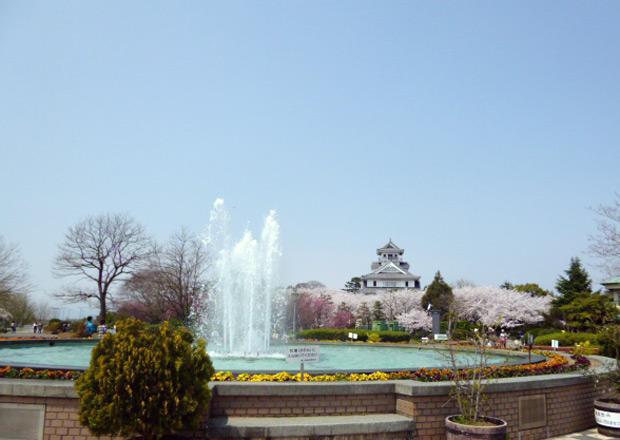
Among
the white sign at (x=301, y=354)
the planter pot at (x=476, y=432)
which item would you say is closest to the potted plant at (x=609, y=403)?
the planter pot at (x=476, y=432)

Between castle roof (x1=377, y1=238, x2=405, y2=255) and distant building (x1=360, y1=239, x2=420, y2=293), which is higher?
castle roof (x1=377, y1=238, x2=405, y2=255)

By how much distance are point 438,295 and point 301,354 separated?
49.0 m

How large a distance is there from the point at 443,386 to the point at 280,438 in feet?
9.13

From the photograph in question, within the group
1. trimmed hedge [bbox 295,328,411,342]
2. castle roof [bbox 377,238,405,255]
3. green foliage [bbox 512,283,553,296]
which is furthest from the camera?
castle roof [bbox 377,238,405,255]

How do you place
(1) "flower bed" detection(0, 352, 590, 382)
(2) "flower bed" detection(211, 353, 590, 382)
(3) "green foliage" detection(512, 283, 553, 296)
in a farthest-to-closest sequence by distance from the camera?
(3) "green foliage" detection(512, 283, 553, 296)
(2) "flower bed" detection(211, 353, 590, 382)
(1) "flower bed" detection(0, 352, 590, 382)

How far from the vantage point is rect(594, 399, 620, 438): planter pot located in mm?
9242

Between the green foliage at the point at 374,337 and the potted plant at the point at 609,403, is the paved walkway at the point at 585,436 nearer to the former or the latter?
the potted plant at the point at 609,403

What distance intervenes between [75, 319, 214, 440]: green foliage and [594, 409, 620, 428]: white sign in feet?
25.7

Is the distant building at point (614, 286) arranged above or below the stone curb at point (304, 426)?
above

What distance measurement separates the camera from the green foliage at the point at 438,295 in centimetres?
5338

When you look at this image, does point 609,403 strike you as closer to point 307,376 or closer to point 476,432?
point 476,432

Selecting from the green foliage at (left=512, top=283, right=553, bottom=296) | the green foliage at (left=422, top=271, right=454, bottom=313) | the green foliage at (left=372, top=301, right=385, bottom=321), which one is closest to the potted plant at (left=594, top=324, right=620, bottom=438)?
the green foliage at (left=422, top=271, right=454, bottom=313)

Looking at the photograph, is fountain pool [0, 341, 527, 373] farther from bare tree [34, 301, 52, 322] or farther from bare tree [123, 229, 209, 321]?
bare tree [34, 301, 52, 322]

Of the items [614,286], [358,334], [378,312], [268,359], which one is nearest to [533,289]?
[614,286]
